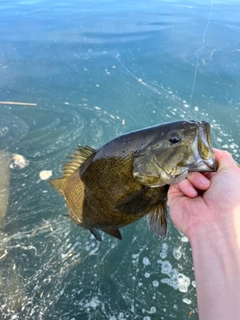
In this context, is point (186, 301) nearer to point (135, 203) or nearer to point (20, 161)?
point (135, 203)

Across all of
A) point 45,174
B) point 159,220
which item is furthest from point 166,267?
point 45,174

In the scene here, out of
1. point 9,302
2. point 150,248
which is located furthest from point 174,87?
point 9,302

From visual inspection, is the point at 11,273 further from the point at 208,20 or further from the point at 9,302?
the point at 208,20

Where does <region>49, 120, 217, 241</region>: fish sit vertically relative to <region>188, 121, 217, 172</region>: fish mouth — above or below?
below

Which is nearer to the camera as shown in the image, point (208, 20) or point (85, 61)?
point (85, 61)

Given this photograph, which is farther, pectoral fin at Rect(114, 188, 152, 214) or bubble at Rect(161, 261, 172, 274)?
bubble at Rect(161, 261, 172, 274)

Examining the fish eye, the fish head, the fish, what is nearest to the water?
the fish

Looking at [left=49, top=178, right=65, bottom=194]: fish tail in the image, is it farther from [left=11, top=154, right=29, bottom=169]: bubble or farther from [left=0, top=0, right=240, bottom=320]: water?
[left=11, top=154, right=29, bottom=169]: bubble

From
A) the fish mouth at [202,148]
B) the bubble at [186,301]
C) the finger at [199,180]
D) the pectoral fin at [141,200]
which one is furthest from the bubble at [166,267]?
the fish mouth at [202,148]
